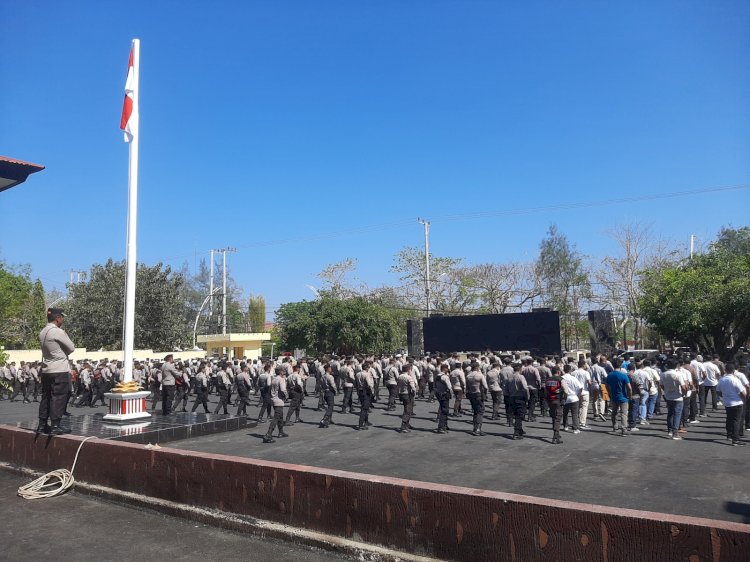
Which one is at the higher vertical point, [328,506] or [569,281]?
[569,281]

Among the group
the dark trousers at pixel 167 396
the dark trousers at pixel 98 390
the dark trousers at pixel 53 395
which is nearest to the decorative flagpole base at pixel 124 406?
the dark trousers at pixel 167 396

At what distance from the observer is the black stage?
1083 centimetres

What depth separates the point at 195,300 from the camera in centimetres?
7612

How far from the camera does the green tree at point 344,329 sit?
39188 millimetres

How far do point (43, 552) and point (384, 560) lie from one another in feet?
9.80

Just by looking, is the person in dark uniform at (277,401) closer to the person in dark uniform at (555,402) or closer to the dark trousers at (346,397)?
the dark trousers at (346,397)

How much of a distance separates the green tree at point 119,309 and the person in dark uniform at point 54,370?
35691 mm

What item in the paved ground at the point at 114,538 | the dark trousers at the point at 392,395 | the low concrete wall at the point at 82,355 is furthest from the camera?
the low concrete wall at the point at 82,355

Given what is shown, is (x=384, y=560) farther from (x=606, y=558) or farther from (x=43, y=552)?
(x=43, y=552)

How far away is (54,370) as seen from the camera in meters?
8.07

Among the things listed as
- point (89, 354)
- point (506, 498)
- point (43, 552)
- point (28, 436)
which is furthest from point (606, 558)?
point (89, 354)

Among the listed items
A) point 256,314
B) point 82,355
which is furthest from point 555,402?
point 256,314

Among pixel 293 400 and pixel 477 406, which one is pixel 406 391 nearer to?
pixel 477 406

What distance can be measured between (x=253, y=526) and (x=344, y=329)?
33.4 metres
